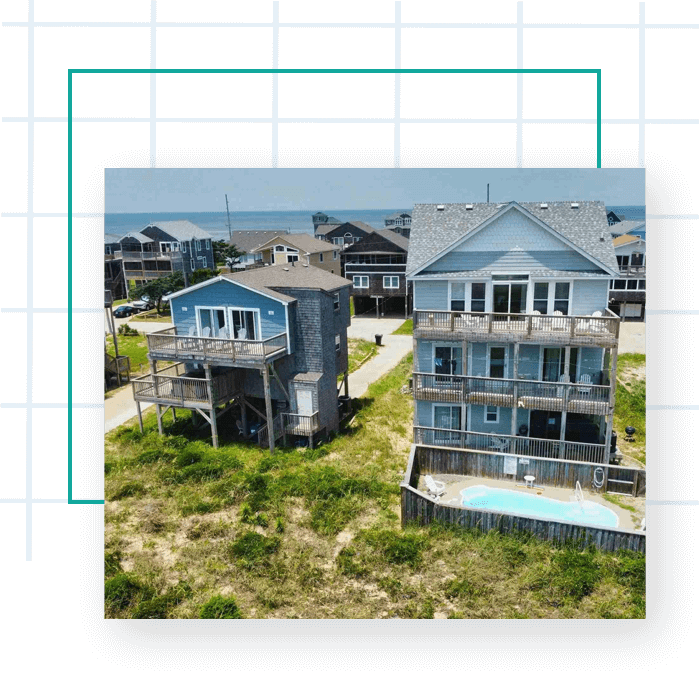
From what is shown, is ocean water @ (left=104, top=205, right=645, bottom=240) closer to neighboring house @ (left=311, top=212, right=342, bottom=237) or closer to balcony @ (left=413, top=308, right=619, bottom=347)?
neighboring house @ (left=311, top=212, right=342, bottom=237)

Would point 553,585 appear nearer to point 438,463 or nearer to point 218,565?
point 438,463

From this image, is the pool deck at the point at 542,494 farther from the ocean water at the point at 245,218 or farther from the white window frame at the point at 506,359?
the ocean water at the point at 245,218

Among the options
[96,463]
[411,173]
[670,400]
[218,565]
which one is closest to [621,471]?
[670,400]

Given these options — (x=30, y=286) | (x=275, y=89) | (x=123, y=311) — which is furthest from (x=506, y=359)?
(x=123, y=311)

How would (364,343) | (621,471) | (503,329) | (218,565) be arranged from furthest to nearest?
1. (364,343)
2. (503,329)
3. (621,471)
4. (218,565)

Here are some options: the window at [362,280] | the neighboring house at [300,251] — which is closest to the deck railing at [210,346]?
the neighboring house at [300,251]
